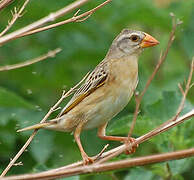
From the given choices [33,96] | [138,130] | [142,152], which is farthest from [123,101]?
[33,96]

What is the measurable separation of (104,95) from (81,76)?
5.63ft

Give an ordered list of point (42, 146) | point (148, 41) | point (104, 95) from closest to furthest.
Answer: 1. point (104, 95)
2. point (148, 41)
3. point (42, 146)

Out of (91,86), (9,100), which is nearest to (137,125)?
(91,86)

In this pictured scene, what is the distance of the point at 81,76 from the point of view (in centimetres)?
595

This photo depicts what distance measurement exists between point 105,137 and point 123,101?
49 centimetres

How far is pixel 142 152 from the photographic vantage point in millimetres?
5355

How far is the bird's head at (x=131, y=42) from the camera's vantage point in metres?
4.39

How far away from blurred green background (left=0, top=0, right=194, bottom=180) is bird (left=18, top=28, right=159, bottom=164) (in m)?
0.17

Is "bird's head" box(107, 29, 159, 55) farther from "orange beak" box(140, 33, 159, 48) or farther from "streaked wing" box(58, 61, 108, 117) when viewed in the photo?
"streaked wing" box(58, 61, 108, 117)

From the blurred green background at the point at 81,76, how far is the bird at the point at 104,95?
17 cm

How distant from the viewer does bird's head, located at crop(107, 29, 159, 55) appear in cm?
439

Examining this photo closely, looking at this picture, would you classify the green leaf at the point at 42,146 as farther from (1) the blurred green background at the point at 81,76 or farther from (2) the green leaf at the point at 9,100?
(2) the green leaf at the point at 9,100

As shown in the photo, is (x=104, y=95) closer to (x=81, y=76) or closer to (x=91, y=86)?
(x=91, y=86)

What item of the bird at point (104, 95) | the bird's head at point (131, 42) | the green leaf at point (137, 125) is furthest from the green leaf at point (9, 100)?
the bird's head at point (131, 42)
